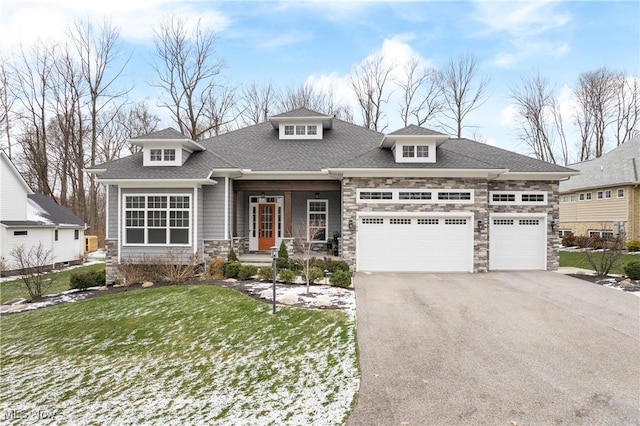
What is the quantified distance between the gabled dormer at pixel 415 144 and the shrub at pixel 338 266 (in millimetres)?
4300

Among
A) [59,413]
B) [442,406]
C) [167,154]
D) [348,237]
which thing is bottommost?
[59,413]

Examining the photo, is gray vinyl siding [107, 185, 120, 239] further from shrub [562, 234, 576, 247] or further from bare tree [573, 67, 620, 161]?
bare tree [573, 67, 620, 161]

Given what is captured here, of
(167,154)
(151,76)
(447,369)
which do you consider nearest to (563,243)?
(447,369)

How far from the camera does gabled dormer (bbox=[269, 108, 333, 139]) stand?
16422mm

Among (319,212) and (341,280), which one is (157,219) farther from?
(341,280)

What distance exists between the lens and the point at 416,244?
12.5m

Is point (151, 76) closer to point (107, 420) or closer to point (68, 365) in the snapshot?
point (68, 365)

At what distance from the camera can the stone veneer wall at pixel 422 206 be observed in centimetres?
1245

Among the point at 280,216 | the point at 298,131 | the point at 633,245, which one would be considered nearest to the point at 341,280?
the point at 280,216

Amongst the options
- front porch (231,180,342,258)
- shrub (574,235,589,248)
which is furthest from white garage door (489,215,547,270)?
shrub (574,235,589,248)

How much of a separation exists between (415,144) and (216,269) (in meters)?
8.46

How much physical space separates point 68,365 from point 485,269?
40.2 feet

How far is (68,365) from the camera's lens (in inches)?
257

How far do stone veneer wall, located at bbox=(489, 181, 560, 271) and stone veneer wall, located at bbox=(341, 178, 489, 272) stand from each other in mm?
1114
